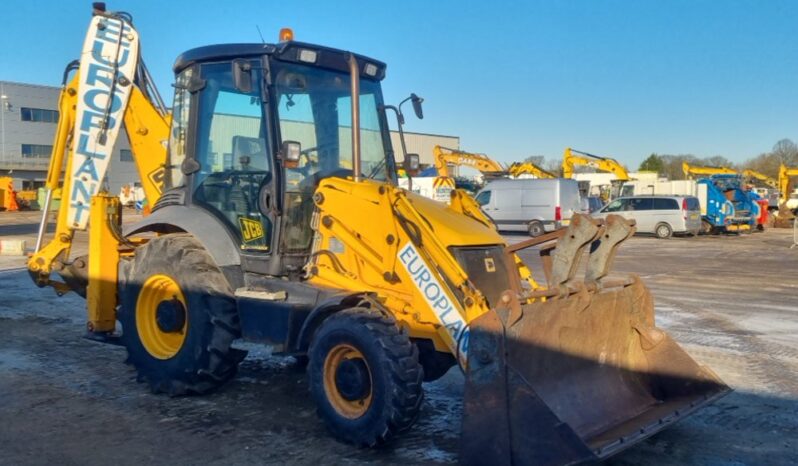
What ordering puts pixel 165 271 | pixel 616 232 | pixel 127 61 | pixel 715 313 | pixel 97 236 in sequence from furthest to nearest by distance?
pixel 715 313
pixel 127 61
pixel 97 236
pixel 165 271
pixel 616 232

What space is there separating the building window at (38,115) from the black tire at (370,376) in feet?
191

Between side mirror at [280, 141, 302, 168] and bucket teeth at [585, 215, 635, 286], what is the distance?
232 centimetres

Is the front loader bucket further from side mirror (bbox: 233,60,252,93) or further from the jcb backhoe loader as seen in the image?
side mirror (bbox: 233,60,252,93)

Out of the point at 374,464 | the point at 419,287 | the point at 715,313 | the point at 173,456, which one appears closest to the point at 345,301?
the point at 419,287

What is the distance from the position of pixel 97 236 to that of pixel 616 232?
460 cm

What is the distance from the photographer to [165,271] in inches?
249

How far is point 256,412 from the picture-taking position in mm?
5938

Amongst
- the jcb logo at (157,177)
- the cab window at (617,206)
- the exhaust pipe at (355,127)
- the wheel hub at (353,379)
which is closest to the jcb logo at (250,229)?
the exhaust pipe at (355,127)

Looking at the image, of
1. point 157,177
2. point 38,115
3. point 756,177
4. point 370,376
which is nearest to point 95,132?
point 157,177

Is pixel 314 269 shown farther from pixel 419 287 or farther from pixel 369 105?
pixel 369 105

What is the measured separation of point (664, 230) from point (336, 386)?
2402cm

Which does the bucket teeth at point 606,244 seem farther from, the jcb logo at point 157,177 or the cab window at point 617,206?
the cab window at point 617,206

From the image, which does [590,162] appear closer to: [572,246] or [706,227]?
[706,227]

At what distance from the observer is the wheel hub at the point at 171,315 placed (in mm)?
6258
